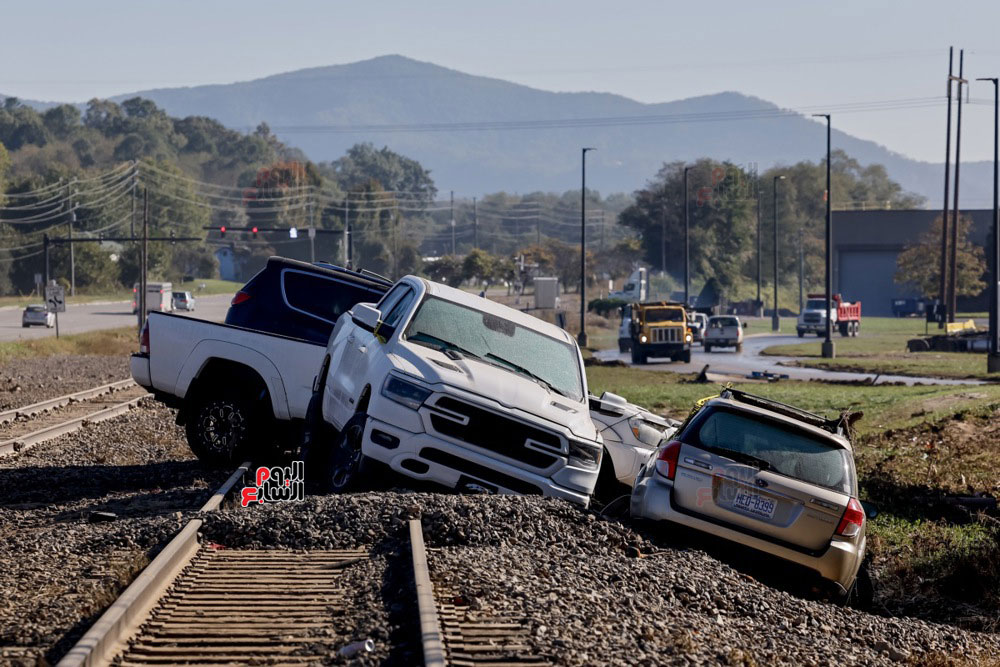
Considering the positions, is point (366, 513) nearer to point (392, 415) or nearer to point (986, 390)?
point (392, 415)

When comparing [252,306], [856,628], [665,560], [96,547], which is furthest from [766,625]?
[252,306]

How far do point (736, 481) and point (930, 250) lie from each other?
10181 centimetres

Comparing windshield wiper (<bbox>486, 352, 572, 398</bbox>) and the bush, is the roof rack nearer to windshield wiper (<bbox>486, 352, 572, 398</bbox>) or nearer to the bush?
windshield wiper (<bbox>486, 352, 572, 398</bbox>)

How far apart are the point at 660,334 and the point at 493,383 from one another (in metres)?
43.3

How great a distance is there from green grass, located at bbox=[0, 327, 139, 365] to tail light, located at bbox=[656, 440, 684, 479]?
3831cm

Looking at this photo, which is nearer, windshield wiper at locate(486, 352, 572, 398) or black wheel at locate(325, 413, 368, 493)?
black wheel at locate(325, 413, 368, 493)

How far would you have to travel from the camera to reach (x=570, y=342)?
1307cm

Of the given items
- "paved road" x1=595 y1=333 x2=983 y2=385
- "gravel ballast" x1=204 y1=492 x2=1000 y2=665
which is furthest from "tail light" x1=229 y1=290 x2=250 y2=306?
"paved road" x1=595 y1=333 x2=983 y2=385

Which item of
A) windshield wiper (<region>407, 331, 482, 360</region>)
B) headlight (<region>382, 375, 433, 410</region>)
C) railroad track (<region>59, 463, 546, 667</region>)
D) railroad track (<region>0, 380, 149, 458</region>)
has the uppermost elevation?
windshield wiper (<region>407, 331, 482, 360</region>)

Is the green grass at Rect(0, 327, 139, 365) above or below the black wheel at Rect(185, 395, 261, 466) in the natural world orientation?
below

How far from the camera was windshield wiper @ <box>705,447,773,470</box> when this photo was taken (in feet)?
34.7

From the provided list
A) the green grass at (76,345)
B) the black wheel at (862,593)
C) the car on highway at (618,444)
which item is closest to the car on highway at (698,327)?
the green grass at (76,345)

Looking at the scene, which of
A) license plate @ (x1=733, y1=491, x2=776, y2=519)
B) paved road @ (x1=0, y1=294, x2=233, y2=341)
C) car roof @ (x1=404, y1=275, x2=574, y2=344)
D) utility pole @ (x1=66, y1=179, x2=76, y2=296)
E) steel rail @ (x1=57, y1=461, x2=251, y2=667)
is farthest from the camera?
utility pole @ (x1=66, y1=179, x2=76, y2=296)

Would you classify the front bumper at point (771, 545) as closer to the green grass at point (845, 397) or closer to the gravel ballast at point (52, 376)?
the green grass at point (845, 397)
